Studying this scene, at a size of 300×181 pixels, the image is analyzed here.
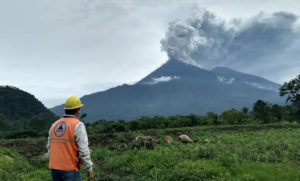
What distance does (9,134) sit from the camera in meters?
32.2

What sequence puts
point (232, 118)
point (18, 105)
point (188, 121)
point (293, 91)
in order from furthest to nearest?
point (18, 105) → point (293, 91) → point (232, 118) → point (188, 121)

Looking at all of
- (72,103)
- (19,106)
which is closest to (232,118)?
(72,103)

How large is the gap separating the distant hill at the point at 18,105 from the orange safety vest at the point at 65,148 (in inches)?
2916

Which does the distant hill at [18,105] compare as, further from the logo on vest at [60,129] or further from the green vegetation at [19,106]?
the logo on vest at [60,129]

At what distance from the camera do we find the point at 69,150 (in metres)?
4.80

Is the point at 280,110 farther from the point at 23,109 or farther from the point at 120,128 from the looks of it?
the point at 23,109

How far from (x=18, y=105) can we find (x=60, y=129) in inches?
3190

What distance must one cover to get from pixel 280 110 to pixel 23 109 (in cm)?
6551

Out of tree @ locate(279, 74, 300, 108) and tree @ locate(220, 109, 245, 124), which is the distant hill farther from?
tree @ locate(279, 74, 300, 108)

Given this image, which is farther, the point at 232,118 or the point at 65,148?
the point at 232,118

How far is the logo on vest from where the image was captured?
480 centimetres

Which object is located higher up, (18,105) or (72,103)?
(18,105)

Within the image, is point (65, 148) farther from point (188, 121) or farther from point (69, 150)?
point (188, 121)

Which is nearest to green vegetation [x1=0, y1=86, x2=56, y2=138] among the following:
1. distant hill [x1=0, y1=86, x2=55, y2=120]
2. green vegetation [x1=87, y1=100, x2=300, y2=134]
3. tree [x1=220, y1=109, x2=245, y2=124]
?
distant hill [x1=0, y1=86, x2=55, y2=120]
